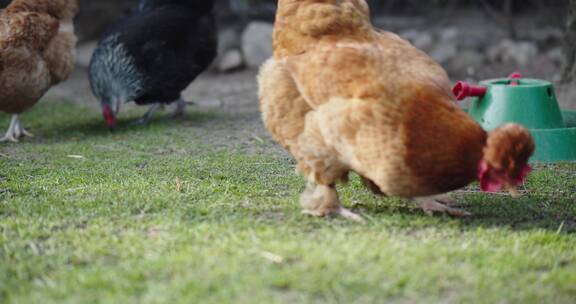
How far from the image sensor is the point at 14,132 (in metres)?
6.00

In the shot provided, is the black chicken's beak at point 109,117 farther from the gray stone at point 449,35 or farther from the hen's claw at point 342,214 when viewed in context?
the gray stone at point 449,35

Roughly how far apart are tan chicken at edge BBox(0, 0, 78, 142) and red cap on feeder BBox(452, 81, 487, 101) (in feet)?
11.0

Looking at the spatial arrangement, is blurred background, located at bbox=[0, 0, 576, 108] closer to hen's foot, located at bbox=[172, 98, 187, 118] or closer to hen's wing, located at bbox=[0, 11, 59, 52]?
hen's foot, located at bbox=[172, 98, 187, 118]

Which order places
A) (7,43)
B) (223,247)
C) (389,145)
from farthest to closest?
(7,43) < (389,145) < (223,247)

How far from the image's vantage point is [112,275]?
2.56 metres

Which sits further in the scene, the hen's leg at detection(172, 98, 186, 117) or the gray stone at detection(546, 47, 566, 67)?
the gray stone at detection(546, 47, 566, 67)

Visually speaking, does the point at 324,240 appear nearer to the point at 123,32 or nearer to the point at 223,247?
the point at 223,247

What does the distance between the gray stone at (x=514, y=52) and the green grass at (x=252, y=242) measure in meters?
4.27

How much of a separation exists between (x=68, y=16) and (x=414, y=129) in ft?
13.7

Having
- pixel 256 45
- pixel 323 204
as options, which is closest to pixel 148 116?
pixel 256 45

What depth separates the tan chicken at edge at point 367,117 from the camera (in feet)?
9.98

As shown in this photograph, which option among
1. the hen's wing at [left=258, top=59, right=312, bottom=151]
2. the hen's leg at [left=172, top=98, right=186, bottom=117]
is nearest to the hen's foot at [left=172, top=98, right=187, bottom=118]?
the hen's leg at [left=172, top=98, right=186, bottom=117]

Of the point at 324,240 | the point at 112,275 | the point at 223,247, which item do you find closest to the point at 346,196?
the point at 324,240

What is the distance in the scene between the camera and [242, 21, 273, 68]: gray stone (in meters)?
9.22
